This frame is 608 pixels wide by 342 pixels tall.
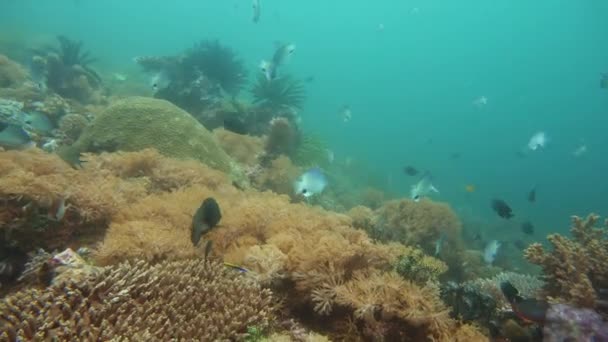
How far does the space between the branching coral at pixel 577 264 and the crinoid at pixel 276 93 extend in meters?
10.2

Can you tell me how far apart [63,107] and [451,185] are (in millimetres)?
43439

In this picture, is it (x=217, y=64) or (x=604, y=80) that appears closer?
(x=604, y=80)

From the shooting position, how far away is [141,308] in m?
2.57

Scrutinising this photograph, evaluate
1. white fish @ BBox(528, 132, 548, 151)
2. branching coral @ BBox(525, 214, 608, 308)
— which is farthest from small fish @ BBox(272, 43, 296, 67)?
white fish @ BBox(528, 132, 548, 151)

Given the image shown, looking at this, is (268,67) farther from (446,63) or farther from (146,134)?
(446,63)

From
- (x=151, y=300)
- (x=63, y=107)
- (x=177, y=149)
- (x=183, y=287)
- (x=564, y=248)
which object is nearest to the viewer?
(x=151, y=300)

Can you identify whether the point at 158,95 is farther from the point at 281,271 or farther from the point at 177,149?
the point at 281,271

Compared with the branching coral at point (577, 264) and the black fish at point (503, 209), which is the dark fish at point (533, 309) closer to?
the branching coral at point (577, 264)

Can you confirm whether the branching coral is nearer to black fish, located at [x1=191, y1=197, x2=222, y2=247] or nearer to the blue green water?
black fish, located at [x1=191, y1=197, x2=222, y2=247]

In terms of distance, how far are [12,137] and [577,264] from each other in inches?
301

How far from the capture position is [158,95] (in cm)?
1285

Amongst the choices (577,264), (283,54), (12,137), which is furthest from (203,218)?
(283,54)

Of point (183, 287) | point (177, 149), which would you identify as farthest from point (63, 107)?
point (183, 287)

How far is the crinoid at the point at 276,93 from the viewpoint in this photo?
13.1 meters
